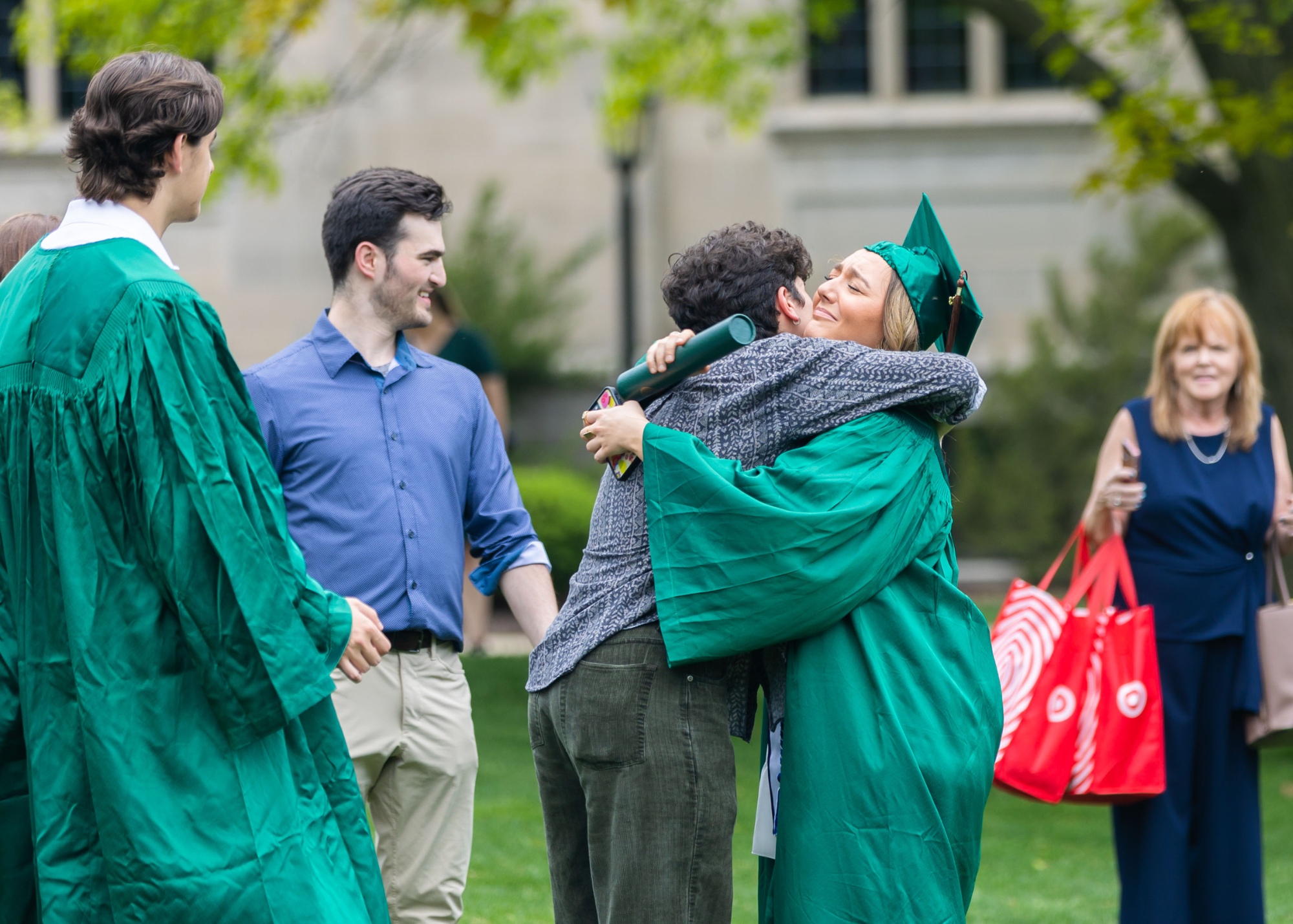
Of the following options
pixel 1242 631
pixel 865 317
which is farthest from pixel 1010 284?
pixel 865 317

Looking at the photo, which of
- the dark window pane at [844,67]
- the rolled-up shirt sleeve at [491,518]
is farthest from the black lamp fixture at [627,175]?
the rolled-up shirt sleeve at [491,518]

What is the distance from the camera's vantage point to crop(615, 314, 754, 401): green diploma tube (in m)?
2.89

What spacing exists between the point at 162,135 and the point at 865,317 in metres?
1.48

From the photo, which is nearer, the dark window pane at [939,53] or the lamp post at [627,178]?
the lamp post at [627,178]

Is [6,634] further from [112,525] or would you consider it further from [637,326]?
[637,326]

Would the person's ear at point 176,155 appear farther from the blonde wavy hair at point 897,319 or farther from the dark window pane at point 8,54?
the dark window pane at point 8,54

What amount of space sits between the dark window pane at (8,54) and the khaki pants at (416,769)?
15248 millimetres

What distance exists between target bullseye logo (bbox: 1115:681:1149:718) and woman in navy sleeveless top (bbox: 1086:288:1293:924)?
407 mm

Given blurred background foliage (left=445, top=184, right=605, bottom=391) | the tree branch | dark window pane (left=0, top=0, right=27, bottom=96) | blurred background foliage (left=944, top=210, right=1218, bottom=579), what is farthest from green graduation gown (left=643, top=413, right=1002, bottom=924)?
dark window pane (left=0, top=0, right=27, bottom=96)

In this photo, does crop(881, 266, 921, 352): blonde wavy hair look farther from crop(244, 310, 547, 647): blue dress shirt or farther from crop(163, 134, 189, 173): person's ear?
crop(163, 134, 189, 173): person's ear

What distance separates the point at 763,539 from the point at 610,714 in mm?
459

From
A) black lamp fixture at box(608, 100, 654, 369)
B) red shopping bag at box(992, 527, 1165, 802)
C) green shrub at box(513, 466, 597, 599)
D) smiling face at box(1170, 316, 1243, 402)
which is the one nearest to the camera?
red shopping bag at box(992, 527, 1165, 802)

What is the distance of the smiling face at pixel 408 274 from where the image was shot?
148 inches

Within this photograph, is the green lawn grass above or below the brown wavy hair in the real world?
below
